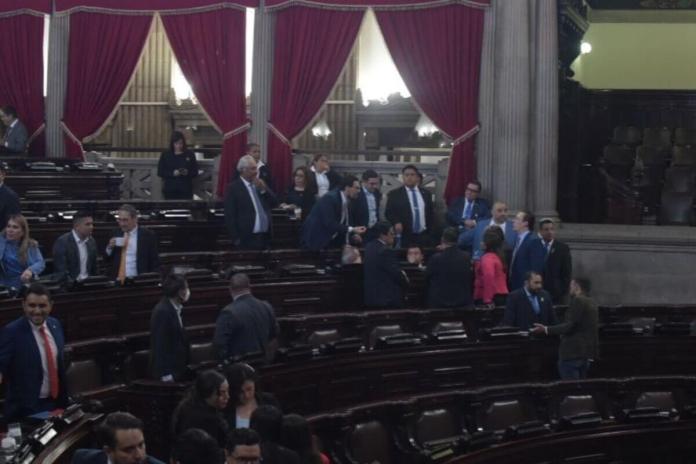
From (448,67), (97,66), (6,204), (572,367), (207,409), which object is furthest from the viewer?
(97,66)

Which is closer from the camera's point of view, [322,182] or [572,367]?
[572,367]

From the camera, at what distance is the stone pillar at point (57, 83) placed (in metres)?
17.3

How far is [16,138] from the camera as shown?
53.9 ft

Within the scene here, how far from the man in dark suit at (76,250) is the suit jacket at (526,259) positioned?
3933 millimetres

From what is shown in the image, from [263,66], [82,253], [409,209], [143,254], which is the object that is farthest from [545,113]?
[82,253]

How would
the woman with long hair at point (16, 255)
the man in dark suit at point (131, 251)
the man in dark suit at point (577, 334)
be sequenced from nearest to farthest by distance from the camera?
the woman with long hair at point (16, 255)
the man in dark suit at point (577, 334)
the man in dark suit at point (131, 251)

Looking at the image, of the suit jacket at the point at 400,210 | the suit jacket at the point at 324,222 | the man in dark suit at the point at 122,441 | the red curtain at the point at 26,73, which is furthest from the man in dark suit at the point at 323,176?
the man in dark suit at the point at 122,441

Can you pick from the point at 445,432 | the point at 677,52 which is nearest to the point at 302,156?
the point at 677,52

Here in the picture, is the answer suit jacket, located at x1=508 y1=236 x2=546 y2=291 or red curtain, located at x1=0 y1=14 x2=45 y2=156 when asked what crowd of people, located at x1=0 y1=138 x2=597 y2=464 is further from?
red curtain, located at x1=0 y1=14 x2=45 y2=156

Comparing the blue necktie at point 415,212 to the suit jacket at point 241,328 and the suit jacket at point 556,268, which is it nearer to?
the suit jacket at point 556,268

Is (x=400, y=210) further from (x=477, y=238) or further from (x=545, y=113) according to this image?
(x=545, y=113)

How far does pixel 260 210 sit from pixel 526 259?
2.46 m

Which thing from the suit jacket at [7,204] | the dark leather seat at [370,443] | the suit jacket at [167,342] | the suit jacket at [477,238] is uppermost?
the suit jacket at [7,204]

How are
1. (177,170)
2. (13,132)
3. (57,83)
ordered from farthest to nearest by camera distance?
(57,83), (13,132), (177,170)
